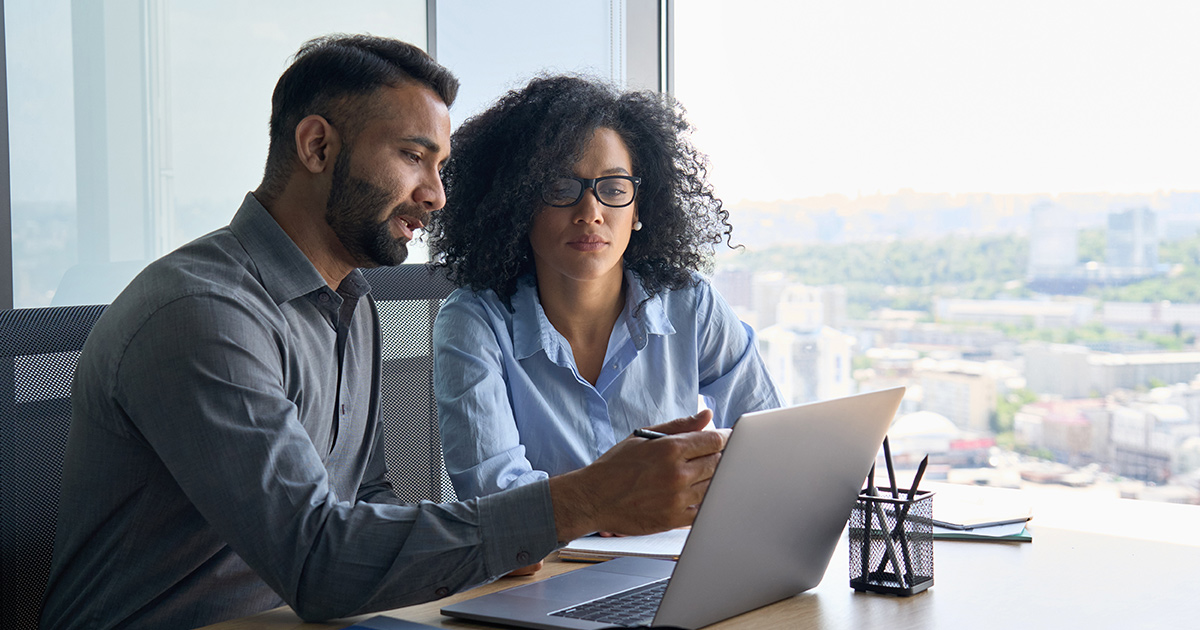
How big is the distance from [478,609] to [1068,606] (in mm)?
621

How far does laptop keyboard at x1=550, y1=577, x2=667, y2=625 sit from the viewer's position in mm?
996

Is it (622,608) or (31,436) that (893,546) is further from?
(31,436)

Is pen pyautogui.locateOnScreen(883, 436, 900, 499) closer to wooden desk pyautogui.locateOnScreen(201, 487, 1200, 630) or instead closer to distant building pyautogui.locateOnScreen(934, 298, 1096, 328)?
wooden desk pyautogui.locateOnScreen(201, 487, 1200, 630)

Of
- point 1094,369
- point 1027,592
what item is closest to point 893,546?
point 1027,592

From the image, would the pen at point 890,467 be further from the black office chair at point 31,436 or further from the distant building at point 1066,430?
the distant building at point 1066,430

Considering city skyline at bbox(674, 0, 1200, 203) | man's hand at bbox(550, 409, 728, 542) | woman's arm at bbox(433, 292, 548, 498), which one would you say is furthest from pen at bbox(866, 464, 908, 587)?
city skyline at bbox(674, 0, 1200, 203)

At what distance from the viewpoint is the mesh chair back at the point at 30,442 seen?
3.69 ft

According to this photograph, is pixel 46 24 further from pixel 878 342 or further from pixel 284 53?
pixel 878 342

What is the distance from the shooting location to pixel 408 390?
1.65 meters

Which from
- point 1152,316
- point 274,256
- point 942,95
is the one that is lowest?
point 1152,316

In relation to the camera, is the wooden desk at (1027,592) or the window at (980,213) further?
the window at (980,213)

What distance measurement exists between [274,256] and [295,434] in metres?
0.31

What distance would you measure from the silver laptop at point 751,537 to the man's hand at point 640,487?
0.25ft

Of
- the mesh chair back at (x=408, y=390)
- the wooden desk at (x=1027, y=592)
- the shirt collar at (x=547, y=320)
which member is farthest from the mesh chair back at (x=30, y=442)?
the shirt collar at (x=547, y=320)
